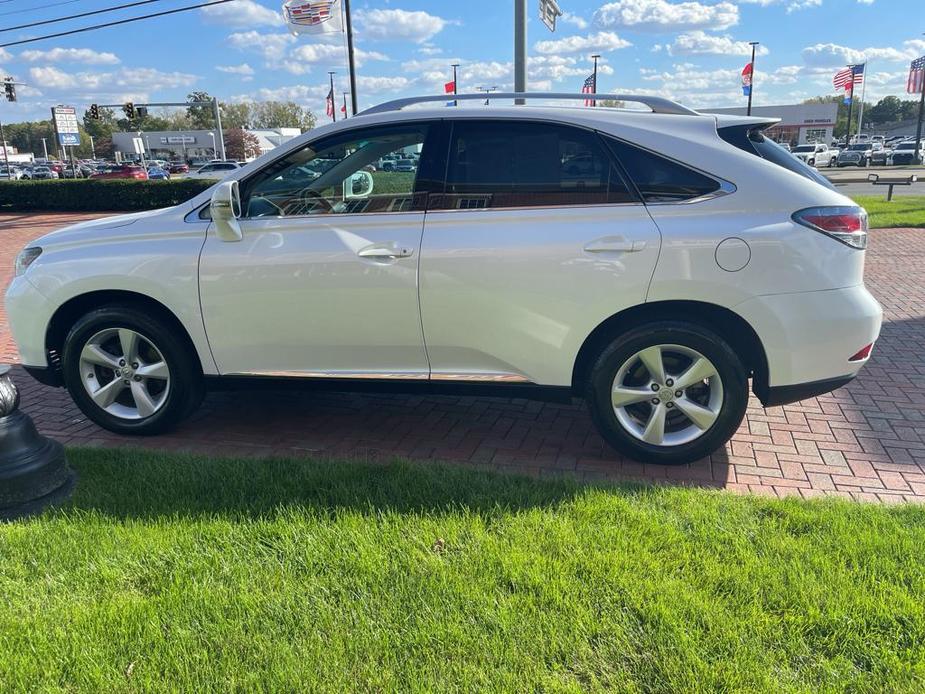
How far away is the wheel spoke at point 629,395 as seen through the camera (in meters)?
3.70

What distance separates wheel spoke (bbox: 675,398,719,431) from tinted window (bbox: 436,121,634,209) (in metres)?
1.10

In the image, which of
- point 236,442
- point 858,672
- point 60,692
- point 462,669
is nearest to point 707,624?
point 858,672

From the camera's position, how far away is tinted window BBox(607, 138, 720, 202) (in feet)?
11.5

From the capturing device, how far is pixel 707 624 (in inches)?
97.0

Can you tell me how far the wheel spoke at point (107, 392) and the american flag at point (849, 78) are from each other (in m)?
48.2

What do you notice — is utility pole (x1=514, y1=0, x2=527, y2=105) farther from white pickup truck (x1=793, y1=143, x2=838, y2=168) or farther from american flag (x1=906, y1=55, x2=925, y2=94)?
american flag (x1=906, y1=55, x2=925, y2=94)

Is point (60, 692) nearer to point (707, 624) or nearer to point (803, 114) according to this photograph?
point (707, 624)

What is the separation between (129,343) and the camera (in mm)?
4137

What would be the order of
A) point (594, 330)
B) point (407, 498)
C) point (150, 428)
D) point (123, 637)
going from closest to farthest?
point (123, 637)
point (407, 498)
point (594, 330)
point (150, 428)

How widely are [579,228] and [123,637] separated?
2.63 meters

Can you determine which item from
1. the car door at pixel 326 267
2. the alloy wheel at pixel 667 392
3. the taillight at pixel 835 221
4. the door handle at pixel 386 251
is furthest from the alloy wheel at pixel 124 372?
the taillight at pixel 835 221

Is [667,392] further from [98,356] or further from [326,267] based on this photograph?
[98,356]

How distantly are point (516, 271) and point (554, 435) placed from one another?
1.26 metres

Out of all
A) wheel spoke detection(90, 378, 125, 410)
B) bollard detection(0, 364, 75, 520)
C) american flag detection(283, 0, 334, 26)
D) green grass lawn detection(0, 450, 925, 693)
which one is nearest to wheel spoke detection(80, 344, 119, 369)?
wheel spoke detection(90, 378, 125, 410)
